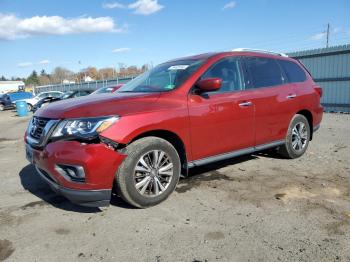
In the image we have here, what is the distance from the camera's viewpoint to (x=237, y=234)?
3.33m

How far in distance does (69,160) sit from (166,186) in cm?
123

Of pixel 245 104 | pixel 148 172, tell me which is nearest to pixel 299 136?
pixel 245 104

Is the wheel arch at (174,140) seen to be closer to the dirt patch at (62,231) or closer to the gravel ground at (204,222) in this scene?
the gravel ground at (204,222)

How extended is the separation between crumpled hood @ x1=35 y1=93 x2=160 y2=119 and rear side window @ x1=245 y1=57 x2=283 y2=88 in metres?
1.79

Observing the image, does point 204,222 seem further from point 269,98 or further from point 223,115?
point 269,98

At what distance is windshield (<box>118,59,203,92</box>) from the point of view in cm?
444

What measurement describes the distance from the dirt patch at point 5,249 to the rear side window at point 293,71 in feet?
15.7

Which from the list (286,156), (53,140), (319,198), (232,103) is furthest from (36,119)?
(286,156)

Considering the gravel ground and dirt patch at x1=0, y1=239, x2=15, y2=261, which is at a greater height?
the gravel ground

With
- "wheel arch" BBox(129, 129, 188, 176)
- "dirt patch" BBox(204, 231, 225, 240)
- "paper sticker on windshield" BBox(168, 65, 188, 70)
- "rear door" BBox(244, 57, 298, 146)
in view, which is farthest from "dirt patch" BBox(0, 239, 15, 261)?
"rear door" BBox(244, 57, 298, 146)

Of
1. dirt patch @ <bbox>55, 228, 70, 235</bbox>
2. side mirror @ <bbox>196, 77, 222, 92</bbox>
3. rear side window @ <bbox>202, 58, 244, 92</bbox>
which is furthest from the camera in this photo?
rear side window @ <bbox>202, 58, 244, 92</bbox>

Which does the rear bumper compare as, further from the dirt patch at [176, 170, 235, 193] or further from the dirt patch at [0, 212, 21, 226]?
the dirt patch at [176, 170, 235, 193]

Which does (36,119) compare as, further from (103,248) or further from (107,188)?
(103,248)

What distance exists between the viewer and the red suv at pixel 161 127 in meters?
3.55
